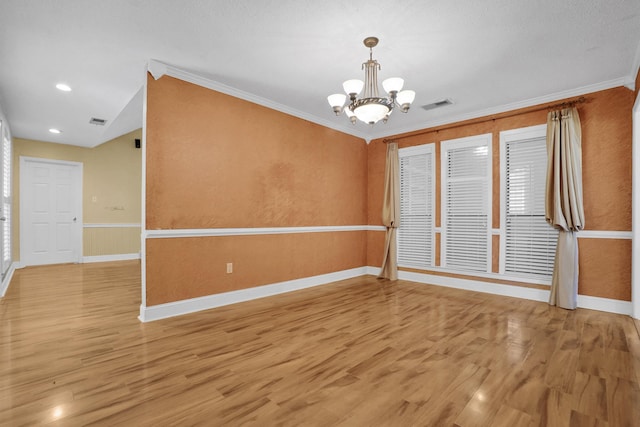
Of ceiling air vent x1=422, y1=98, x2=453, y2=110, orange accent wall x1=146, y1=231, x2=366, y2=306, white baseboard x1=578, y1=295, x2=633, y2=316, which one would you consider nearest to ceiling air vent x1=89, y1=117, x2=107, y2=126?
orange accent wall x1=146, y1=231, x2=366, y2=306

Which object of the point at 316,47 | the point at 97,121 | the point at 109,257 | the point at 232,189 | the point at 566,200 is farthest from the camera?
the point at 109,257

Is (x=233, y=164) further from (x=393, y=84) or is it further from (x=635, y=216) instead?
(x=635, y=216)

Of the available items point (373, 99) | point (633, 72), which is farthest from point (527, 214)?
point (373, 99)

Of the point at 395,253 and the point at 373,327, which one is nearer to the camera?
the point at 373,327

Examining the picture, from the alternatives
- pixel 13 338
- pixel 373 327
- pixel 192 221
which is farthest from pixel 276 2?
pixel 13 338

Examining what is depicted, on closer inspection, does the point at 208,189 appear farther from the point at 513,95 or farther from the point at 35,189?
the point at 35,189

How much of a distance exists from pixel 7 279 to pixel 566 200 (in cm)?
823

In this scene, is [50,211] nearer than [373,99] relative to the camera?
No

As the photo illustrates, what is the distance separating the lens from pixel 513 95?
161 inches

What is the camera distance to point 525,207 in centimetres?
430

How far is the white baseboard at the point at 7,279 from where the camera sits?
431 centimetres

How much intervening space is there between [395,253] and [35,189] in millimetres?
7500

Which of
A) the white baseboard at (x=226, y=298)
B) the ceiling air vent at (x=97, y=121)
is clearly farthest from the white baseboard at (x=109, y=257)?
the white baseboard at (x=226, y=298)

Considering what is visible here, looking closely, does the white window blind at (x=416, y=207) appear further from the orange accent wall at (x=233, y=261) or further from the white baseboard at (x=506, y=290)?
the orange accent wall at (x=233, y=261)
